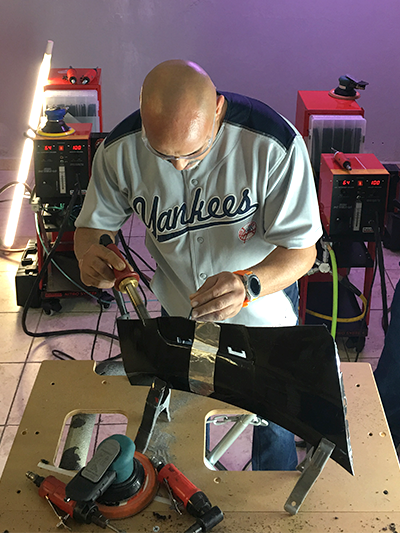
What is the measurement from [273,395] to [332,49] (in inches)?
141

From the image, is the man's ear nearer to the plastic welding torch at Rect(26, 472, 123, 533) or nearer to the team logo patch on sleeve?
the team logo patch on sleeve

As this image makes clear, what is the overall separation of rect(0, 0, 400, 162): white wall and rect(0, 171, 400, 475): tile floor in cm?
145

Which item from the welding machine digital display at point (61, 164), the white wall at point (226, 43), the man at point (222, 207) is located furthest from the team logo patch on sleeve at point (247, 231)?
the white wall at point (226, 43)

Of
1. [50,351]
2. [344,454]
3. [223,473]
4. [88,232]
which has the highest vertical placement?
[88,232]

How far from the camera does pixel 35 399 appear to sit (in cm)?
155

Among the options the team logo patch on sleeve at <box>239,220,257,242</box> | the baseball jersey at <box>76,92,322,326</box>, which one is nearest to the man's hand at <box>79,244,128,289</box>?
the baseball jersey at <box>76,92,322,326</box>

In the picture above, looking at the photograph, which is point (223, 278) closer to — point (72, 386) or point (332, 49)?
point (72, 386)

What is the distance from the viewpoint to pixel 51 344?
9.94 feet

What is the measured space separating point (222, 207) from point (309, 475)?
2.10 ft

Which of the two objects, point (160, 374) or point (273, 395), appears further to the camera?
point (160, 374)

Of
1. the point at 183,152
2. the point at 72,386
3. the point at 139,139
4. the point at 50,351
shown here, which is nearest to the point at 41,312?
the point at 50,351

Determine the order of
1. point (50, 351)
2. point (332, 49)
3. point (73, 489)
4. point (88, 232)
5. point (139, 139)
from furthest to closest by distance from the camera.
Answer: point (332, 49), point (50, 351), point (88, 232), point (139, 139), point (73, 489)

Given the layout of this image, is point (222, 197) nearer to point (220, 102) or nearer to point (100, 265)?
point (220, 102)

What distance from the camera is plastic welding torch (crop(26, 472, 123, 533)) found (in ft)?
4.00
